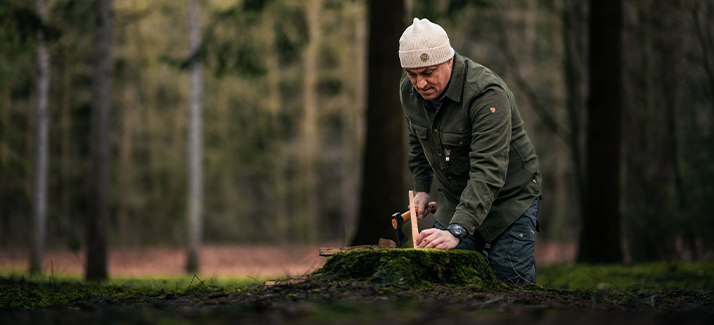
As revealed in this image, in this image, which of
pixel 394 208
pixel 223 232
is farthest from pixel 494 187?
pixel 223 232

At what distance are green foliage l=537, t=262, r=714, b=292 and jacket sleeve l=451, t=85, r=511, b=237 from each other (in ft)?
9.00

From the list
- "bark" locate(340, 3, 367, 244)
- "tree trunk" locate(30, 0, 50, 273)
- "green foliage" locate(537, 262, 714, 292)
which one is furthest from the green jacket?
"bark" locate(340, 3, 367, 244)

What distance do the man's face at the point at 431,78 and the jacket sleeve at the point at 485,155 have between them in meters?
0.24

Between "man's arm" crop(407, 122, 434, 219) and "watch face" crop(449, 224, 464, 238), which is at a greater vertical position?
"man's arm" crop(407, 122, 434, 219)

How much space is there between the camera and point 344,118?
97.3 ft

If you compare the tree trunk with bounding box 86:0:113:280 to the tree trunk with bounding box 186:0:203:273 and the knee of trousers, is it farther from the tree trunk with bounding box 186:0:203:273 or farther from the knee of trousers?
the knee of trousers

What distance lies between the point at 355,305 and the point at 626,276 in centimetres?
557

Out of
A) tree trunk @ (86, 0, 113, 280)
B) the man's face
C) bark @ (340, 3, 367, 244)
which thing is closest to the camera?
the man's face

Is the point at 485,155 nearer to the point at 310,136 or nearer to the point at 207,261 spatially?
the point at 207,261

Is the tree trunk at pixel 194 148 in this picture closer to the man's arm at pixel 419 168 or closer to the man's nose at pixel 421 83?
the man's arm at pixel 419 168

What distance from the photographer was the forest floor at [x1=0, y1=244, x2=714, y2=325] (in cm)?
236

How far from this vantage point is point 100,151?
1166 cm

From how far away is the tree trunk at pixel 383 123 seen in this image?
844cm

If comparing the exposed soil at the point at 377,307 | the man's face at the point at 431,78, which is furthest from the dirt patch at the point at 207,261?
the exposed soil at the point at 377,307
